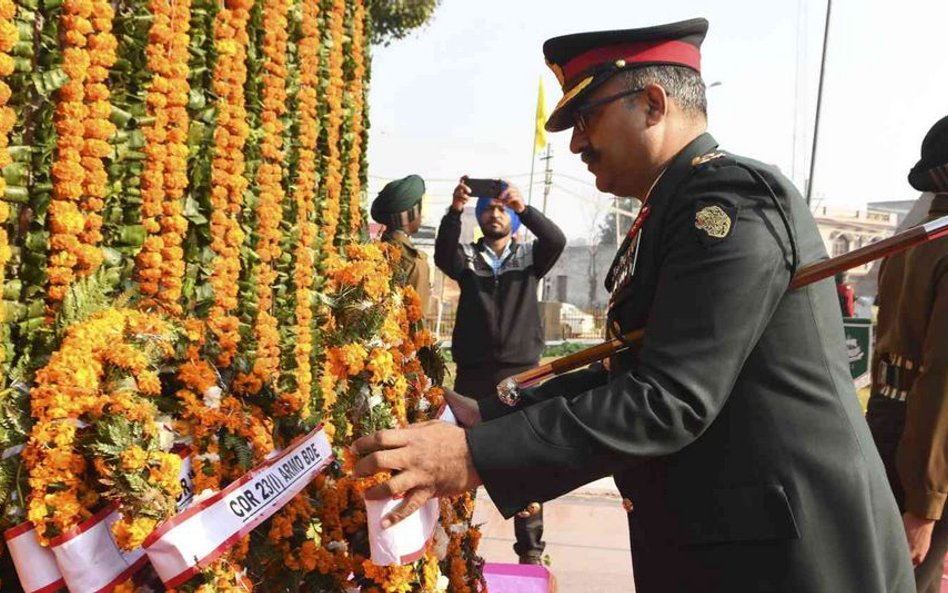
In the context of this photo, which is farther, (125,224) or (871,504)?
(125,224)

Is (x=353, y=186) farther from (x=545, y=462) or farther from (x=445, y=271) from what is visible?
(x=545, y=462)

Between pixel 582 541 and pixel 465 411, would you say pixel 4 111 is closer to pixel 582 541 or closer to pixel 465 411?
pixel 465 411

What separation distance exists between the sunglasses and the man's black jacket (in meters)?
3.36

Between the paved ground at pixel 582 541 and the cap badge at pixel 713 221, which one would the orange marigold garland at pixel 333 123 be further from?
the cap badge at pixel 713 221

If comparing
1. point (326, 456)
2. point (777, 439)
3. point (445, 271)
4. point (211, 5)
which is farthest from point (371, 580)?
point (445, 271)

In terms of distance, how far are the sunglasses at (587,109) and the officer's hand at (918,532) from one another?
1755 millimetres

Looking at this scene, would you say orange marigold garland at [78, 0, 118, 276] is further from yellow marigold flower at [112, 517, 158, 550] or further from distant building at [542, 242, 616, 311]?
distant building at [542, 242, 616, 311]

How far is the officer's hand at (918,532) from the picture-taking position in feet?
9.02

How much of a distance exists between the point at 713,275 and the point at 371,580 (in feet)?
4.13

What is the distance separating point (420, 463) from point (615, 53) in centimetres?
100

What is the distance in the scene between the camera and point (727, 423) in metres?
1.70

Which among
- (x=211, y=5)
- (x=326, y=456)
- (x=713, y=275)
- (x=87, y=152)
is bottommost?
(x=326, y=456)

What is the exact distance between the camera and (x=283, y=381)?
177 inches

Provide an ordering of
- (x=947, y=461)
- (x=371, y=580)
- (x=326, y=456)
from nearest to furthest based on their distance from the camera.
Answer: (x=371, y=580) < (x=326, y=456) < (x=947, y=461)
